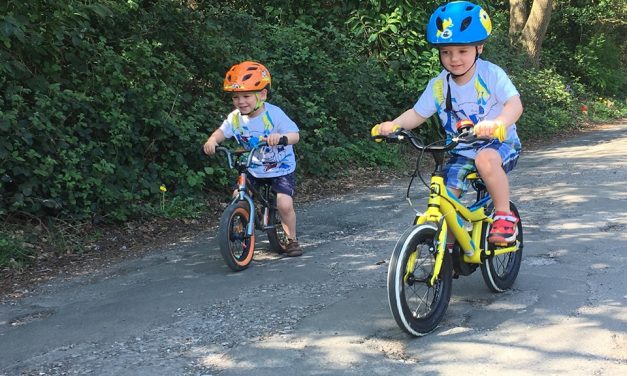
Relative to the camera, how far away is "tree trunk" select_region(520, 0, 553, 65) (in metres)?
19.8

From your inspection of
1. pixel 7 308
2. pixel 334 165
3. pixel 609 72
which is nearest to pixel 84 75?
pixel 7 308

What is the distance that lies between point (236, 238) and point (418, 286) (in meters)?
1.95

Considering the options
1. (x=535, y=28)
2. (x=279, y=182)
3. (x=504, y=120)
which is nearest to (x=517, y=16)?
(x=535, y=28)

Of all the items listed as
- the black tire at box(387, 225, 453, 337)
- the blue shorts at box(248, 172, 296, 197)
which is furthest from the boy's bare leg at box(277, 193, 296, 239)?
the black tire at box(387, 225, 453, 337)

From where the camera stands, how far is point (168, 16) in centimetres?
865

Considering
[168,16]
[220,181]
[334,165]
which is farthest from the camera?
[334,165]

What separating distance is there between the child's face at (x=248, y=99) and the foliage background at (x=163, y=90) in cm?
194

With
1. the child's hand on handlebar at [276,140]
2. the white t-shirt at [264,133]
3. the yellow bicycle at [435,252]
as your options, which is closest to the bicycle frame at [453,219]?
the yellow bicycle at [435,252]

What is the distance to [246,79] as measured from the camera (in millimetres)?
5312

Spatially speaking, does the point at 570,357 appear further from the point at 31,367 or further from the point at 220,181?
the point at 220,181

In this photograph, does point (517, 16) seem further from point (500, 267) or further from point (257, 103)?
point (500, 267)

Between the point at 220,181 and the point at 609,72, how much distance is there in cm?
2306

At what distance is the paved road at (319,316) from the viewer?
345 cm

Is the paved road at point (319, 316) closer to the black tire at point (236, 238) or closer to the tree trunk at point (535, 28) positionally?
the black tire at point (236, 238)
